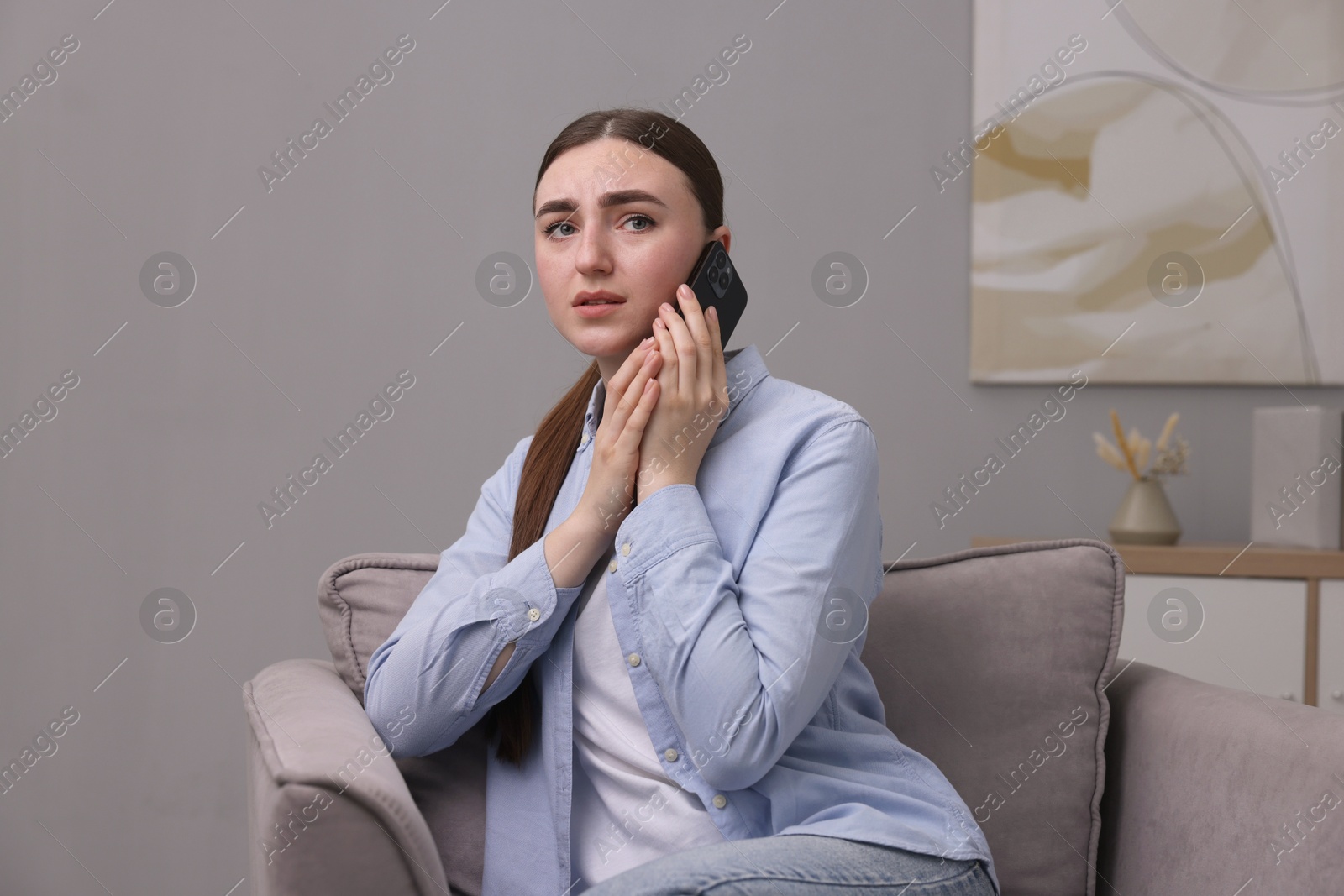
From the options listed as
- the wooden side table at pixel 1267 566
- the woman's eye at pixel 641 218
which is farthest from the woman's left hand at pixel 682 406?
the wooden side table at pixel 1267 566

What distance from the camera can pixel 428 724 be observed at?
1134mm

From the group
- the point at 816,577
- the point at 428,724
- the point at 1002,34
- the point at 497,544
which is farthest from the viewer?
the point at 1002,34

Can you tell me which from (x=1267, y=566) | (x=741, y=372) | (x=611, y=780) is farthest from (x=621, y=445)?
(x=1267, y=566)

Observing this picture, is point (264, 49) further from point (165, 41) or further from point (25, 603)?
point (25, 603)

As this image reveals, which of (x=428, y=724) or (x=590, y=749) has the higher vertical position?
(x=428, y=724)

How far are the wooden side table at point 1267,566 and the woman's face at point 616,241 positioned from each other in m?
1.34

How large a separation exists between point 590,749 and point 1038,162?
6.41ft

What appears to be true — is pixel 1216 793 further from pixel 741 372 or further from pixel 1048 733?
pixel 741 372

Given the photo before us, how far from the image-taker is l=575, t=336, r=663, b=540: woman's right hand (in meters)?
1.12

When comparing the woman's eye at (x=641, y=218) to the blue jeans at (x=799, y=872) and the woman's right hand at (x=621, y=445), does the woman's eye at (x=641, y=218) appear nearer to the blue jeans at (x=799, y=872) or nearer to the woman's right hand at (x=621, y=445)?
the woman's right hand at (x=621, y=445)

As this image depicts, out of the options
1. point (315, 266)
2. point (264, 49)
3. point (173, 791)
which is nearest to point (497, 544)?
point (315, 266)

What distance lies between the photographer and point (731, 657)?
3.24 ft

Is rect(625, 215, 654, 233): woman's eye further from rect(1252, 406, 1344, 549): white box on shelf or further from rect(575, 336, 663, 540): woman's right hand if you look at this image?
rect(1252, 406, 1344, 549): white box on shelf

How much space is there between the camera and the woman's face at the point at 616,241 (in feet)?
3.86
